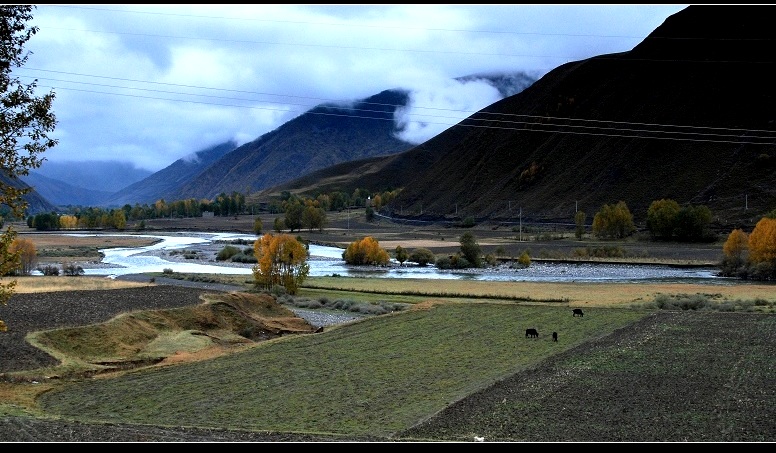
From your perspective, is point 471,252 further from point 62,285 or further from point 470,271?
point 62,285

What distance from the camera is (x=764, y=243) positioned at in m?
81.2

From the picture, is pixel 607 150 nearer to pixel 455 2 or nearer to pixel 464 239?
pixel 464 239

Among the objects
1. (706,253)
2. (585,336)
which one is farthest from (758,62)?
(585,336)

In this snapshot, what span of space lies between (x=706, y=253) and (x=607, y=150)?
85387 mm

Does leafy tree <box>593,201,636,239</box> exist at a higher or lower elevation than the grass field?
higher

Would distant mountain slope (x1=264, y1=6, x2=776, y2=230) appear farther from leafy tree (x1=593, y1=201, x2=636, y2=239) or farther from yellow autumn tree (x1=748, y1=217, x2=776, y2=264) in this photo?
yellow autumn tree (x1=748, y1=217, x2=776, y2=264)

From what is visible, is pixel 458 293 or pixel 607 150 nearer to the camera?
pixel 458 293

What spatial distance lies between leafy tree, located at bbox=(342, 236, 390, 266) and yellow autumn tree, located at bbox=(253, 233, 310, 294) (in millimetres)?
39169

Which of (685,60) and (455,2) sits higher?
(685,60)

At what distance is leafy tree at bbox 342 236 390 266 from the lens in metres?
102

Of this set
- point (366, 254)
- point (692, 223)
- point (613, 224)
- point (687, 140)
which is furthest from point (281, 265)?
point (687, 140)

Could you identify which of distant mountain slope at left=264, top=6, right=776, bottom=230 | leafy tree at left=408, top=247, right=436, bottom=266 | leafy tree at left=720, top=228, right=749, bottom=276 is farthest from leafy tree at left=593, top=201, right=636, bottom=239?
leafy tree at left=720, top=228, right=749, bottom=276

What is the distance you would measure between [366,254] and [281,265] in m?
40.1
